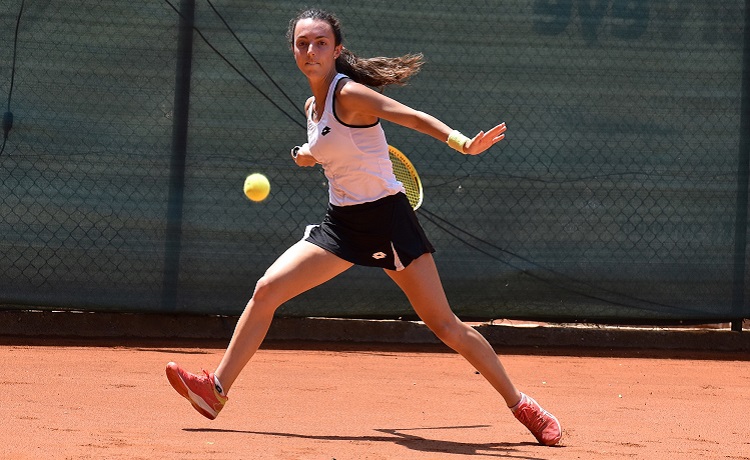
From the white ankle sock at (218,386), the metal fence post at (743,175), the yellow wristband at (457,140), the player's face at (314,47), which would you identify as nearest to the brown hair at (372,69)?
the player's face at (314,47)

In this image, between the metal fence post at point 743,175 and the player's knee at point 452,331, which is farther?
the metal fence post at point 743,175

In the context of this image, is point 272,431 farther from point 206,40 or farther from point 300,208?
point 206,40

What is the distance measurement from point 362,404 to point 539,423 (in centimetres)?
112

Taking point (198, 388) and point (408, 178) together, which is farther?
point (408, 178)

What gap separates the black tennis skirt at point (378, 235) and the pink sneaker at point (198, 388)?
0.63 m

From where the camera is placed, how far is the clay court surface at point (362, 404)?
3.63m

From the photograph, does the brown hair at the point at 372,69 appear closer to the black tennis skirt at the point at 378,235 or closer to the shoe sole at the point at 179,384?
the black tennis skirt at the point at 378,235

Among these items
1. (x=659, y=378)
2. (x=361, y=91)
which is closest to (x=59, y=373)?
(x=361, y=91)

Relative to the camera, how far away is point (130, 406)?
4367 millimetres

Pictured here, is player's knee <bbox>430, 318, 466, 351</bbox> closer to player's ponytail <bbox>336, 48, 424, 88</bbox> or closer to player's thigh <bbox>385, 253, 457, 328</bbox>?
player's thigh <bbox>385, 253, 457, 328</bbox>

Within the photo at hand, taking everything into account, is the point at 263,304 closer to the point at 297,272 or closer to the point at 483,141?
the point at 297,272

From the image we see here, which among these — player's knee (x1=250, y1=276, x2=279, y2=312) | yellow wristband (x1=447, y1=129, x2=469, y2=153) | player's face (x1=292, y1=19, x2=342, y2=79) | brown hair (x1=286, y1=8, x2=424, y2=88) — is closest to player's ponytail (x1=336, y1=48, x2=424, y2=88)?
brown hair (x1=286, y1=8, x2=424, y2=88)

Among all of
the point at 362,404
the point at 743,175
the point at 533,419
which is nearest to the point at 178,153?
the point at 362,404

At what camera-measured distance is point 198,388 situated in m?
3.76
